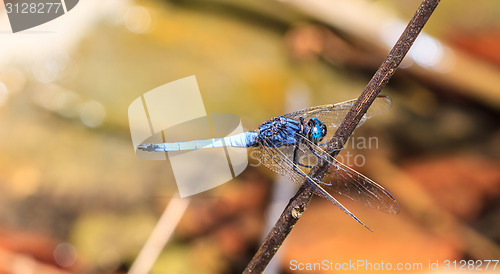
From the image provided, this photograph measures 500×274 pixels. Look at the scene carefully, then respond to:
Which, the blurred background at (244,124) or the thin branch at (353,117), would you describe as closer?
the thin branch at (353,117)

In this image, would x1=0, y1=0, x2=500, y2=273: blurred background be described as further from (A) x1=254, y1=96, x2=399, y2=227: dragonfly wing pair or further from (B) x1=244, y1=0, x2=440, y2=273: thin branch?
(B) x1=244, y1=0, x2=440, y2=273: thin branch

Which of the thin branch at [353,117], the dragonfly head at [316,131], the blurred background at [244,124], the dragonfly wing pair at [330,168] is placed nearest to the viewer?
the thin branch at [353,117]

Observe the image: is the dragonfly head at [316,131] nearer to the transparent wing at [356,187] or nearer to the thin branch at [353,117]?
the transparent wing at [356,187]

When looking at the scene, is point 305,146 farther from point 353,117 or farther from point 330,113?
point 353,117

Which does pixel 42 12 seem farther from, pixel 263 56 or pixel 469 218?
pixel 469 218

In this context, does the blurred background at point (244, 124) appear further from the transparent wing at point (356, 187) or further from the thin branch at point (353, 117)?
the thin branch at point (353, 117)

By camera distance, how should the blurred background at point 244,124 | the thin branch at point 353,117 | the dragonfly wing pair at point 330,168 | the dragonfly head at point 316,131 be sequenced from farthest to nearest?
the blurred background at point 244,124
the dragonfly head at point 316,131
the dragonfly wing pair at point 330,168
the thin branch at point 353,117

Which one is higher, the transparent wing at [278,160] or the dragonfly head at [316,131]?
the dragonfly head at [316,131]

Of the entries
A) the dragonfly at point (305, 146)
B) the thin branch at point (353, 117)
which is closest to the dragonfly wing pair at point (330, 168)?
the dragonfly at point (305, 146)
